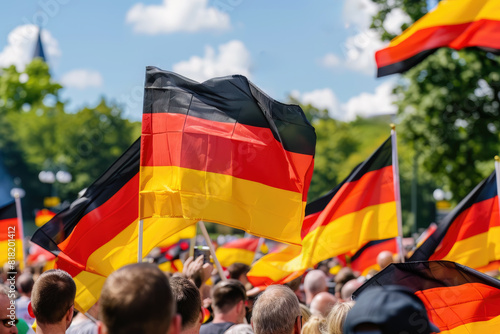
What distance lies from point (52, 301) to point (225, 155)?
6.82ft

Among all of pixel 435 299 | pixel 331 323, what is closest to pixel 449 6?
pixel 435 299

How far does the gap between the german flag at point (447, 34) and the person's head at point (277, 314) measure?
9.65 ft

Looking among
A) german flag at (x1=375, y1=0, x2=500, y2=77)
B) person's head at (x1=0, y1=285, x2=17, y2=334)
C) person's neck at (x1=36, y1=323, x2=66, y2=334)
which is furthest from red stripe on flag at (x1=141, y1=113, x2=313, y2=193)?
person's neck at (x1=36, y1=323, x2=66, y2=334)

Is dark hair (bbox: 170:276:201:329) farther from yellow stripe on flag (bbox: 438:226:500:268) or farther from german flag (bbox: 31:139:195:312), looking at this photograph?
yellow stripe on flag (bbox: 438:226:500:268)

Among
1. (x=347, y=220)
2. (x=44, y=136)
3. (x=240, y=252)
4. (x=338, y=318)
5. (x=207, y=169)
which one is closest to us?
(x=338, y=318)

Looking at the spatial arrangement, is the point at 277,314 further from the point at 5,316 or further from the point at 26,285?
the point at 26,285

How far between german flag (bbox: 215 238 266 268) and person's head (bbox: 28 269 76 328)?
726 cm

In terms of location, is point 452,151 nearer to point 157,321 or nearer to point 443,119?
point 443,119

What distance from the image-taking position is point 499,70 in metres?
19.8

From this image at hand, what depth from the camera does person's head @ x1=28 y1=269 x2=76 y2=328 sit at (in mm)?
3914

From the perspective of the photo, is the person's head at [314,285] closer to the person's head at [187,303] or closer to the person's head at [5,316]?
the person's head at [187,303]

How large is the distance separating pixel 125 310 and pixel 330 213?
5404 millimetres

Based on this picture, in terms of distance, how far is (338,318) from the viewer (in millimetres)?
3693

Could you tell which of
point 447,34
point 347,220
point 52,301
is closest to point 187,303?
point 52,301
